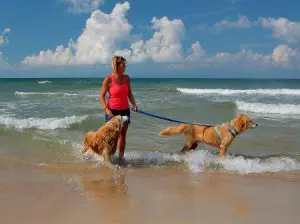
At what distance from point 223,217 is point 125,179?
2146 mm

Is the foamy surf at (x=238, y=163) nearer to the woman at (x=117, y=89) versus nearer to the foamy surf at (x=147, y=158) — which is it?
the foamy surf at (x=147, y=158)

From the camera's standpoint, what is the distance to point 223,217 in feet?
13.7

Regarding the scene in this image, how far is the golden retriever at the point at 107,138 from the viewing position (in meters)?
6.46

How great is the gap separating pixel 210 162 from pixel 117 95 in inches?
93.4

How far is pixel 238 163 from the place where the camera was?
6953mm

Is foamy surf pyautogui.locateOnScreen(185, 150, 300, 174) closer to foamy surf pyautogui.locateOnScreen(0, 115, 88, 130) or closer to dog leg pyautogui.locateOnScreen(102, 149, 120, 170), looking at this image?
dog leg pyautogui.locateOnScreen(102, 149, 120, 170)

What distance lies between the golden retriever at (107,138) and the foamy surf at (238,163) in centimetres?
159

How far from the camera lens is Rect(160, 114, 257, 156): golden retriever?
7.34 m

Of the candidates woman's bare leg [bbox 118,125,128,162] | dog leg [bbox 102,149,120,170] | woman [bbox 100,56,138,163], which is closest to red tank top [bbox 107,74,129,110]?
woman [bbox 100,56,138,163]

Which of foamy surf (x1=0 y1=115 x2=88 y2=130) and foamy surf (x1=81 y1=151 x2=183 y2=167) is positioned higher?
foamy surf (x1=0 y1=115 x2=88 y2=130)

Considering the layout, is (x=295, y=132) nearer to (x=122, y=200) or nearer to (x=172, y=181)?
(x=172, y=181)

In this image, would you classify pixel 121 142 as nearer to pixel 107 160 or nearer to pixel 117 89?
pixel 107 160

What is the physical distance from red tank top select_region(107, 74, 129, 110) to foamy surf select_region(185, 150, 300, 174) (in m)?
1.84

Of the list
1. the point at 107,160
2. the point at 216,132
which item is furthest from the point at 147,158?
the point at 216,132
